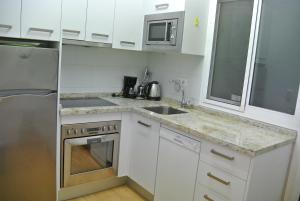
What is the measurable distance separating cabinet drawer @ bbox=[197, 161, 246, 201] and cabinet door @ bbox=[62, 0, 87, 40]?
158 cm

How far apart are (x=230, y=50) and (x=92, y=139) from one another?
60.4 inches

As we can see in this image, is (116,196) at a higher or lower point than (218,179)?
lower

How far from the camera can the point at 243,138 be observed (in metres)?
1.88

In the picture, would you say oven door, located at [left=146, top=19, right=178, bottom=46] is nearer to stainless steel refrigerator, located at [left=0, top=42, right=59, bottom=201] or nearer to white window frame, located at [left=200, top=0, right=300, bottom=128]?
white window frame, located at [left=200, top=0, right=300, bottom=128]

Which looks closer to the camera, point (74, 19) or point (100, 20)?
point (74, 19)

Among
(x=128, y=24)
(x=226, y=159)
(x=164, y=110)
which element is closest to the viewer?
(x=226, y=159)

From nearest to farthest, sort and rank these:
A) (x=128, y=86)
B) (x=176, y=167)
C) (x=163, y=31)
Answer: (x=176, y=167), (x=163, y=31), (x=128, y=86)

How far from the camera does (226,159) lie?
5.96 ft

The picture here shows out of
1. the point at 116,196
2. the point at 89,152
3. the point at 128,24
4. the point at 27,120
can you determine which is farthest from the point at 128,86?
the point at 27,120

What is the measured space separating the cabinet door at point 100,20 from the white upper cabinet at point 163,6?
1.25 ft

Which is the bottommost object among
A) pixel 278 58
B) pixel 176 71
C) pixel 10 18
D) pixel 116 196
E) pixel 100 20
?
pixel 116 196

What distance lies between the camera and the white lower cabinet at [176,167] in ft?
6.79

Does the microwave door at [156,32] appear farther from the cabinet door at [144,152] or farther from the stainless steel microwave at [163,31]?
the cabinet door at [144,152]

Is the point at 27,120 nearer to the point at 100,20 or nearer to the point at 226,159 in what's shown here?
the point at 100,20
